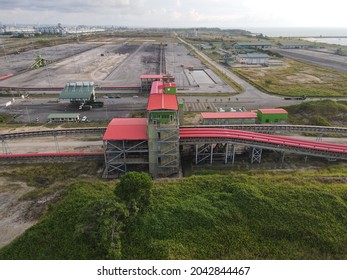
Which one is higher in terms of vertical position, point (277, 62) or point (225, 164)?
point (277, 62)

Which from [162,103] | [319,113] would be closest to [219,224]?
[162,103]

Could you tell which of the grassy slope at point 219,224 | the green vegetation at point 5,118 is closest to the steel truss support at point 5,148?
the green vegetation at point 5,118

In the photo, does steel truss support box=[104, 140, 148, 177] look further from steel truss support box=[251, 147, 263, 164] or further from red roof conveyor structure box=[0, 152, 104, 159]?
steel truss support box=[251, 147, 263, 164]

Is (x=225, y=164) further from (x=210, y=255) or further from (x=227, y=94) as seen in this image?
(x=227, y=94)

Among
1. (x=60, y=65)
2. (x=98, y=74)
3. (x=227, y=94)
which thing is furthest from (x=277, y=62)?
(x=60, y=65)

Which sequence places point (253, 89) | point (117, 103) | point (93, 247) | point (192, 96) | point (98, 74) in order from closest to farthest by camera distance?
point (93, 247), point (117, 103), point (192, 96), point (253, 89), point (98, 74)

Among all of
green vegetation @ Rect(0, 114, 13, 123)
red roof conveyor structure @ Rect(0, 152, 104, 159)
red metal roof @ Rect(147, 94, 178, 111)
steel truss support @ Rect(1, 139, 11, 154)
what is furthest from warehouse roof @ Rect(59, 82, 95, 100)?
red metal roof @ Rect(147, 94, 178, 111)

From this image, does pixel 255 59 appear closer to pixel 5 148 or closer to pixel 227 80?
pixel 227 80
